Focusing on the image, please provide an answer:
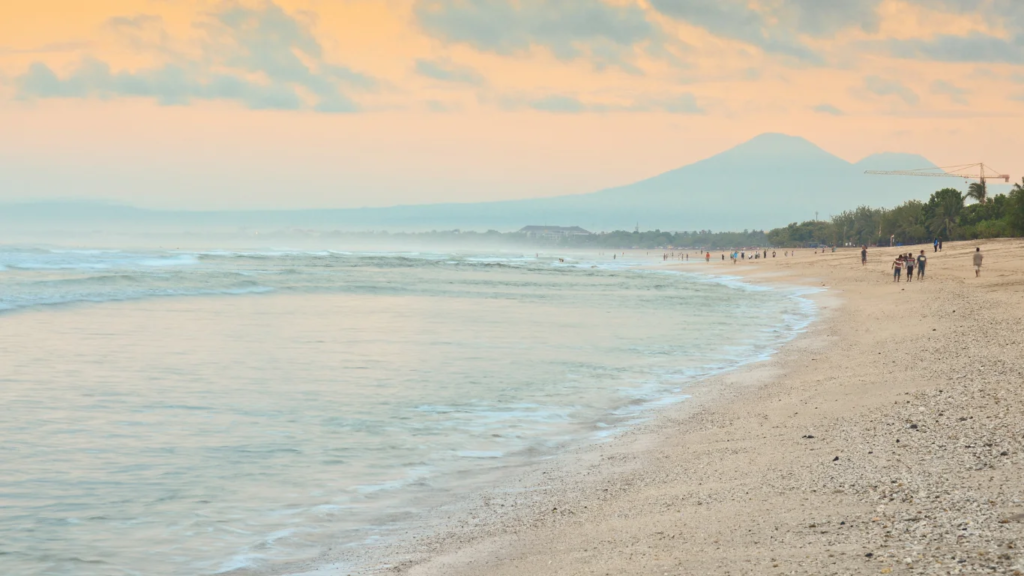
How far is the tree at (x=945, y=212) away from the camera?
115m

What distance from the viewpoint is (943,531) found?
525cm

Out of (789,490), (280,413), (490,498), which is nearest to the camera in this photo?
(789,490)

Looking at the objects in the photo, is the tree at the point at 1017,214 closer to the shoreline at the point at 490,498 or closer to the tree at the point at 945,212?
the tree at the point at 945,212

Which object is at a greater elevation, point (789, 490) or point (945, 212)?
point (945, 212)

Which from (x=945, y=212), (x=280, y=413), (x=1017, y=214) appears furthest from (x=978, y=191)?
(x=280, y=413)

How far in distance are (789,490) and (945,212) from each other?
403 feet

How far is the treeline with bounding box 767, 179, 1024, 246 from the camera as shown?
89.9m

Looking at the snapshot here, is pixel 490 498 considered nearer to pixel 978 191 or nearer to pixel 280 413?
pixel 280 413

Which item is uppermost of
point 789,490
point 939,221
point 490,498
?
point 939,221

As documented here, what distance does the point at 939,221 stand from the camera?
116500 mm

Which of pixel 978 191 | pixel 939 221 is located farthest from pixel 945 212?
pixel 978 191

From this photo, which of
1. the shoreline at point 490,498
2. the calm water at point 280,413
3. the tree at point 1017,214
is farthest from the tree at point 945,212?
the shoreline at point 490,498

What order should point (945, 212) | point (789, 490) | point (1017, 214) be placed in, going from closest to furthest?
point (789, 490), point (1017, 214), point (945, 212)

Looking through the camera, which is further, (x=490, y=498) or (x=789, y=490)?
(x=490, y=498)
